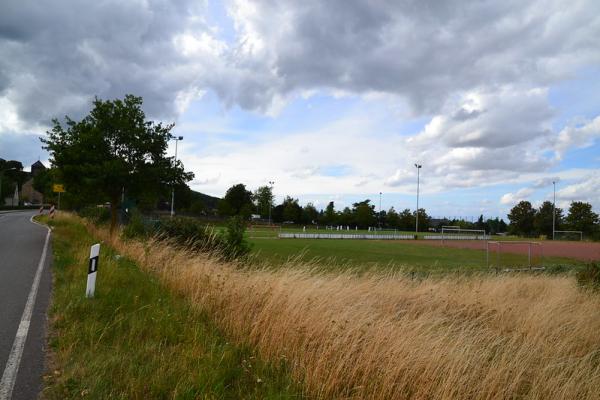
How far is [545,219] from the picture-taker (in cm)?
9750

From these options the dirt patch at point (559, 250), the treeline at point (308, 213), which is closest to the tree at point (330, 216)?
the treeline at point (308, 213)

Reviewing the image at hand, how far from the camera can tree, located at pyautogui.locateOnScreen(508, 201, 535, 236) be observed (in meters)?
103

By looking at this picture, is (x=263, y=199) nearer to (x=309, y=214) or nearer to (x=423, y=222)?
(x=309, y=214)

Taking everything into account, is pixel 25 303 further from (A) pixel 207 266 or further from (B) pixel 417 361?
(B) pixel 417 361

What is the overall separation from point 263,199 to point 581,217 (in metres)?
71.3

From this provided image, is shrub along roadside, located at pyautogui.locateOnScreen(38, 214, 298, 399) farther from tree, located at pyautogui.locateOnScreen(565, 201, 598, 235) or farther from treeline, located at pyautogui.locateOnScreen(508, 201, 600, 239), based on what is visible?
tree, located at pyautogui.locateOnScreen(565, 201, 598, 235)

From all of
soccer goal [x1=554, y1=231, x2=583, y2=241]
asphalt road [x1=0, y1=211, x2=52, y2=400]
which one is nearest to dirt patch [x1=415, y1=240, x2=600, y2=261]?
asphalt road [x1=0, y1=211, x2=52, y2=400]

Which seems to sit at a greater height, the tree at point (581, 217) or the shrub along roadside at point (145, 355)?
the tree at point (581, 217)

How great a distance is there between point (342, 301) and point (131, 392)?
3.67 m

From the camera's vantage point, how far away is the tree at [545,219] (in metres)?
96.6

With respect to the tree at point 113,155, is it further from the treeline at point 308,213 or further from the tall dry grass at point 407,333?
the treeline at point 308,213

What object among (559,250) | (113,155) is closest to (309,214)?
(559,250)

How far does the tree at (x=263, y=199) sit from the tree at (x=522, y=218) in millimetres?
58599

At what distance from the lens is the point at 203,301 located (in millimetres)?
6977
